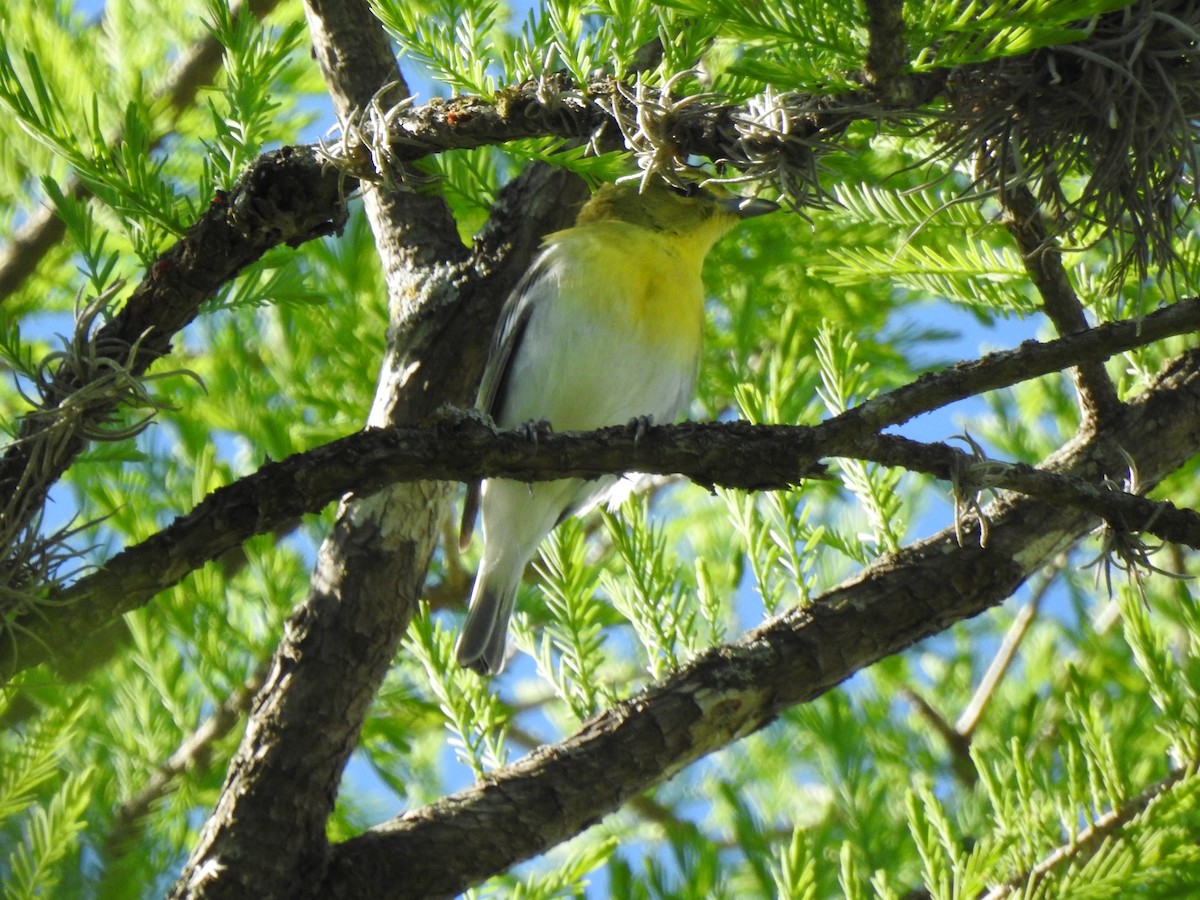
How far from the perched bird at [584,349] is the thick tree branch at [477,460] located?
171 centimetres

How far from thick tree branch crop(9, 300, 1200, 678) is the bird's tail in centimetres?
169

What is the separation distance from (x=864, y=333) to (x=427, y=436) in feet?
8.32

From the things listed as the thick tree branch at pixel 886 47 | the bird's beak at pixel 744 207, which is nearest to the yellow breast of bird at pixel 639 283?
the bird's beak at pixel 744 207

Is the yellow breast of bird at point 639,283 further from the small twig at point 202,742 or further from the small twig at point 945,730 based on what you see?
the small twig at point 202,742

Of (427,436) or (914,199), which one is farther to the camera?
(914,199)

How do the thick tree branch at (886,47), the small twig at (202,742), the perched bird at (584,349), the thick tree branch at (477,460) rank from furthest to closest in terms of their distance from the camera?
the perched bird at (584,349)
the small twig at (202,742)
the thick tree branch at (477,460)
the thick tree branch at (886,47)

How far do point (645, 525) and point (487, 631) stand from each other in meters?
0.90

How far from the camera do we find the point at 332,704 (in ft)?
8.35

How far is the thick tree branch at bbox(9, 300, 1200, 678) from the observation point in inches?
76.4

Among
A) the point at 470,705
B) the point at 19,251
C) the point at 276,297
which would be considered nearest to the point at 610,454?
the point at 276,297

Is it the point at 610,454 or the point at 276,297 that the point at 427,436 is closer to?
the point at 610,454

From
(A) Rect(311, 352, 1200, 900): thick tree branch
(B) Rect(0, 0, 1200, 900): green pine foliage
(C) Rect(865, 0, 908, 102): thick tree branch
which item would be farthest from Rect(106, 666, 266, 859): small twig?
(C) Rect(865, 0, 908, 102): thick tree branch

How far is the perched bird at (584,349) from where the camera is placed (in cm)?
375

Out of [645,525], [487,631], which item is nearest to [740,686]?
[645,525]
